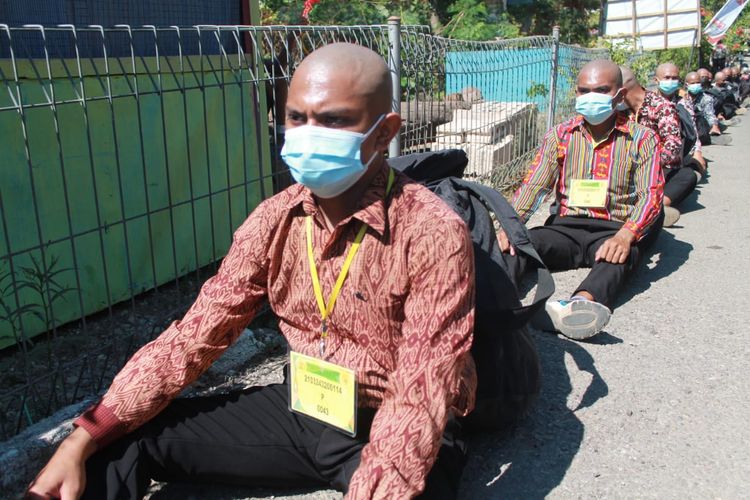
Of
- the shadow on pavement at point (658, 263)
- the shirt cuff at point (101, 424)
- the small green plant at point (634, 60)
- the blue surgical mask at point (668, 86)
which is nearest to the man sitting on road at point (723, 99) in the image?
the small green plant at point (634, 60)

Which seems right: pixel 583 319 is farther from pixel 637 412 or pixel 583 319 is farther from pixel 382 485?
pixel 382 485

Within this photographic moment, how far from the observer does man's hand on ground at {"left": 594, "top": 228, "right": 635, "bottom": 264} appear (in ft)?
14.5

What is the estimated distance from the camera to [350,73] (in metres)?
2.04

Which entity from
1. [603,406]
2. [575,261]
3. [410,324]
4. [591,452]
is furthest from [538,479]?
[575,261]

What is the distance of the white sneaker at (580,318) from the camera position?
3811 mm

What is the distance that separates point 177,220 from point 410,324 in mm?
2720

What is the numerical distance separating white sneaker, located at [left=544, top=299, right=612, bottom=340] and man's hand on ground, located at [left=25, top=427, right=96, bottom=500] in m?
2.52

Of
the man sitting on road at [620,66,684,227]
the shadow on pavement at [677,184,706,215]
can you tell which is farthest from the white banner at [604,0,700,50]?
the man sitting on road at [620,66,684,227]

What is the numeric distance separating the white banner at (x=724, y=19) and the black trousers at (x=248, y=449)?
67.6ft

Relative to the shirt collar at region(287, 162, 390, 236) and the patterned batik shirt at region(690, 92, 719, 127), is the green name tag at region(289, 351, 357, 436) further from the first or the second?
the patterned batik shirt at region(690, 92, 719, 127)

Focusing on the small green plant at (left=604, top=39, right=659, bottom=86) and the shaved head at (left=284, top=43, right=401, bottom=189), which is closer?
the shaved head at (left=284, top=43, right=401, bottom=189)

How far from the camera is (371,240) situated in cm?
216

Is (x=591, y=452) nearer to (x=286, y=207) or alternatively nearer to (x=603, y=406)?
(x=603, y=406)

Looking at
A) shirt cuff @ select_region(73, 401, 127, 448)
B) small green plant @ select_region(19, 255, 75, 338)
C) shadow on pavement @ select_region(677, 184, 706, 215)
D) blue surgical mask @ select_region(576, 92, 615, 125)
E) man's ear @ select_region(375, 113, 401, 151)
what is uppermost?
man's ear @ select_region(375, 113, 401, 151)
